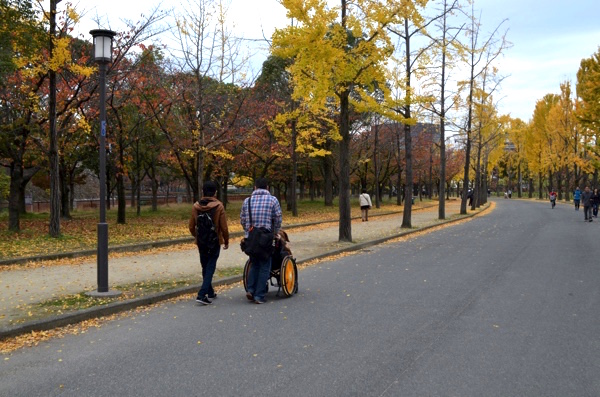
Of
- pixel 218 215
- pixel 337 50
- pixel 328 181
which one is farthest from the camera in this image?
pixel 328 181

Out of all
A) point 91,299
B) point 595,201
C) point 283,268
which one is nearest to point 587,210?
point 595,201

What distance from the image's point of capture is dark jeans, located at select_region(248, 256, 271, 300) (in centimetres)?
771

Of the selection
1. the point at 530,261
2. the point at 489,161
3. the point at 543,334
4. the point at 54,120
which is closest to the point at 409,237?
the point at 530,261

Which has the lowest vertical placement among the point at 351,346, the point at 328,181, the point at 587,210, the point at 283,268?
the point at 351,346

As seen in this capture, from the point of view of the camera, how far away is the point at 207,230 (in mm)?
7578

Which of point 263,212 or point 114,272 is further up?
point 263,212

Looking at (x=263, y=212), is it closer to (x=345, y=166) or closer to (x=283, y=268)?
(x=283, y=268)

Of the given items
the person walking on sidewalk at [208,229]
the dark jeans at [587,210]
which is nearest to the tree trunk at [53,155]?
the person walking on sidewalk at [208,229]

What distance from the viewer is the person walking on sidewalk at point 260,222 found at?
757 centimetres

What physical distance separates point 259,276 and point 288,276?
0.56 meters

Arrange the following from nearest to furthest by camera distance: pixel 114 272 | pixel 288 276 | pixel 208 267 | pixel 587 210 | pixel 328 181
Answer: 1. pixel 208 267
2. pixel 288 276
3. pixel 114 272
4. pixel 587 210
5. pixel 328 181

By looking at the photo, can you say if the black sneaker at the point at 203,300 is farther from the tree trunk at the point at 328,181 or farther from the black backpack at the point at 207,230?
the tree trunk at the point at 328,181

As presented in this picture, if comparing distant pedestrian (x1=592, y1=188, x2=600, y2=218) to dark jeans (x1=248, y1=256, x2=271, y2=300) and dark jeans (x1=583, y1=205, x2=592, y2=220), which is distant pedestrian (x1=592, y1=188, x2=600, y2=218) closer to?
dark jeans (x1=583, y1=205, x2=592, y2=220)

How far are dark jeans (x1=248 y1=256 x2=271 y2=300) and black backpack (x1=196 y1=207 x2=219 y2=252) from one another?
60cm
